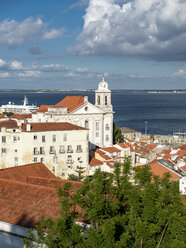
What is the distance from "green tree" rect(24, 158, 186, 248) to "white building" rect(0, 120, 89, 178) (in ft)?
97.6

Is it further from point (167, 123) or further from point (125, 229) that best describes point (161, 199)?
point (167, 123)

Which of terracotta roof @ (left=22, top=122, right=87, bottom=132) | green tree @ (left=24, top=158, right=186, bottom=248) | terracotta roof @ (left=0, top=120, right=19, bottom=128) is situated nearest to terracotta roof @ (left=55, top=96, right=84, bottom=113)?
terracotta roof @ (left=22, top=122, right=87, bottom=132)

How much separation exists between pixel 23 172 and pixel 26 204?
796 centimetres

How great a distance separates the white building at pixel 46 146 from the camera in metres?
41.5

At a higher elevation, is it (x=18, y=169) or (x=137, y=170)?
(x=137, y=170)

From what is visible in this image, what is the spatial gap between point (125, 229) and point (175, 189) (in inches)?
95.6

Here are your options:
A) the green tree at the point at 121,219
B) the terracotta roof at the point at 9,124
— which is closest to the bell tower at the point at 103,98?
the terracotta roof at the point at 9,124

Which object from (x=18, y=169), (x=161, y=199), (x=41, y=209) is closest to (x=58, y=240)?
(x=161, y=199)

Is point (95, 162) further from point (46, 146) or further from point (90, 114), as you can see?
point (90, 114)

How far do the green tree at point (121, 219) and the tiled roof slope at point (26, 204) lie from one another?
390 cm

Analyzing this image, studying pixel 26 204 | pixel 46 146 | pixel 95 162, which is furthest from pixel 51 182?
pixel 95 162

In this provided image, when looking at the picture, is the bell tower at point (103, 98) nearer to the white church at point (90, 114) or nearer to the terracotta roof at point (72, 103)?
the white church at point (90, 114)

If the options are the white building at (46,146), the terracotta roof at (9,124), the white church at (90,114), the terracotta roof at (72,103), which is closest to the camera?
the white building at (46,146)

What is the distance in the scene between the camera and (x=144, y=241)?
1081cm
